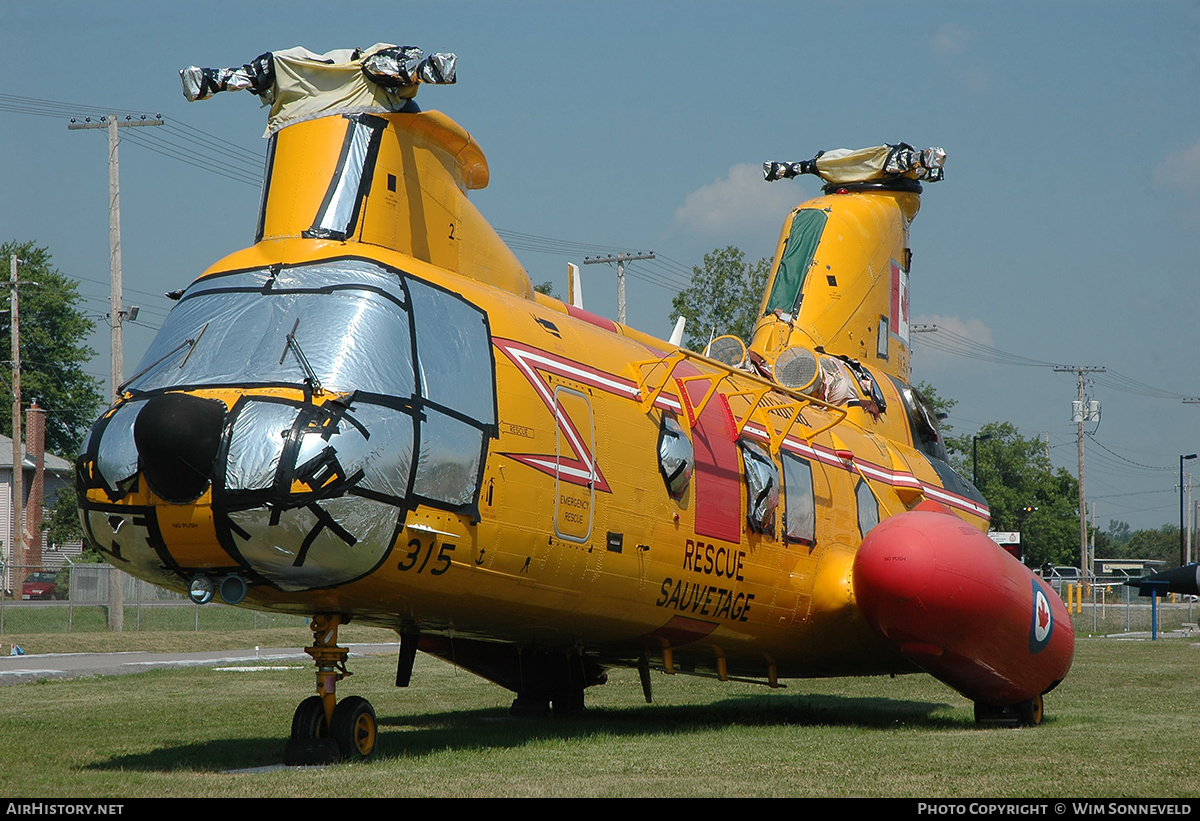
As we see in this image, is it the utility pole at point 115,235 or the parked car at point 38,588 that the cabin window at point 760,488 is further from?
the parked car at point 38,588

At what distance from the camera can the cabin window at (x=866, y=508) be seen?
15047 millimetres

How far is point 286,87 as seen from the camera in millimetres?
10594

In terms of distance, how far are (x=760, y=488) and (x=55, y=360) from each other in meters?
63.0

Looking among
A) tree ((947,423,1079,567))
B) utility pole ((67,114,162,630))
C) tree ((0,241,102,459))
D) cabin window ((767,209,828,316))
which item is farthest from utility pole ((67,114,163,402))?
tree ((947,423,1079,567))

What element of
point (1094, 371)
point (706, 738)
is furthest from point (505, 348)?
point (1094, 371)

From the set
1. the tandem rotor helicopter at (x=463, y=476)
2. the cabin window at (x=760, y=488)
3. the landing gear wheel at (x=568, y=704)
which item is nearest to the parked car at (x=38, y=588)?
the landing gear wheel at (x=568, y=704)

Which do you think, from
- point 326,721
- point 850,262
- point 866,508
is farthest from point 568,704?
point 850,262

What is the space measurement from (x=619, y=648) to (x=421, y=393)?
4.25 meters

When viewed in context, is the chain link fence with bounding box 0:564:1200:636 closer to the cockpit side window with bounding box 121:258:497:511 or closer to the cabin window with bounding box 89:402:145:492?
the cabin window with bounding box 89:402:145:492

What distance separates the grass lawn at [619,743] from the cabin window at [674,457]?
7.67ft

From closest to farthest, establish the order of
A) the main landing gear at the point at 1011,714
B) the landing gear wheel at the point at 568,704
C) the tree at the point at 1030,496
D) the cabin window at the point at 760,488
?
the cabin window at the point at 760,488 < the main landing gear at the point at 1011,714 < the landing gear wheel at the point at 568,704 < the tree at the point at 1030,496

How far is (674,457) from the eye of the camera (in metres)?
11.7

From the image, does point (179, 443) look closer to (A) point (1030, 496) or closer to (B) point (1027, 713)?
(B) point (1027, 713)

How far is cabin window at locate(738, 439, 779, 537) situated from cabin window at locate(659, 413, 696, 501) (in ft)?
3.51
